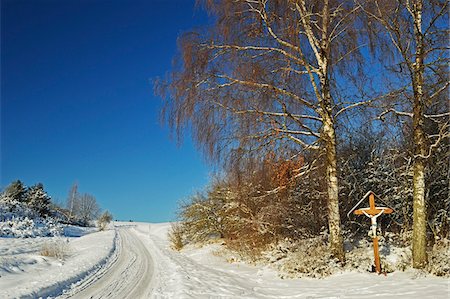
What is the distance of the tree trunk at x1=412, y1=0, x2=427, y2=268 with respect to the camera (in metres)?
7.28

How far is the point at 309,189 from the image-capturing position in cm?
1163

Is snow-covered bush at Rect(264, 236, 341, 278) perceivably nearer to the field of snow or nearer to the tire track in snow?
the field of snow

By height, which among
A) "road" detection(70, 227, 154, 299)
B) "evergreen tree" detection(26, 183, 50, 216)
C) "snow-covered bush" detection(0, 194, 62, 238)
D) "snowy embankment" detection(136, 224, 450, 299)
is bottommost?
"road" detection(70, 227, 154, 299)

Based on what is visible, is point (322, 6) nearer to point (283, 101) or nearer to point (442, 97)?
point (283, 101)

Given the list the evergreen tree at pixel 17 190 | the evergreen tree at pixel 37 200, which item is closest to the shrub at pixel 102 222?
the evergreen tree at pixel 37 200

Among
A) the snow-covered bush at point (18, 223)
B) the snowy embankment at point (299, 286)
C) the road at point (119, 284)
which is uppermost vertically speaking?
the snow-covered bush at point (18, 223)

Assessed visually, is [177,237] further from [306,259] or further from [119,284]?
[306,259]

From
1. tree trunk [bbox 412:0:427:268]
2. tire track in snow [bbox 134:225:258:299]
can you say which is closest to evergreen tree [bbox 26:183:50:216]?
tire track in snow [bbox 134:225:258:299]

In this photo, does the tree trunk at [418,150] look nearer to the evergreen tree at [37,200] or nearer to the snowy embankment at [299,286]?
the snowy embankment at [299,286]

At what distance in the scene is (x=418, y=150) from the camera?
7.46m

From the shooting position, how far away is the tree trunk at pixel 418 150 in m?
7.28

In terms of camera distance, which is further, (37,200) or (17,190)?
(17,190)

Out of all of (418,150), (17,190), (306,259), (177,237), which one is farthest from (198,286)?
(17,190)

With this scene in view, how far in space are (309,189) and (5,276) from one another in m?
9.47
